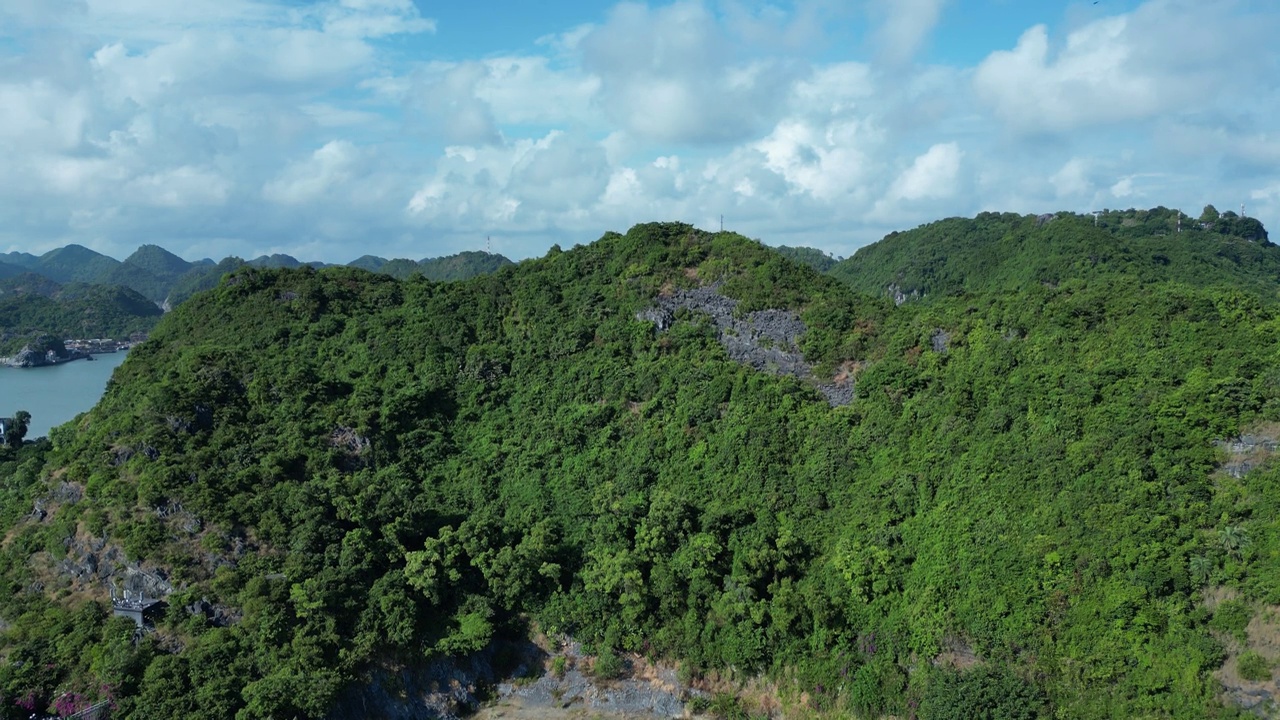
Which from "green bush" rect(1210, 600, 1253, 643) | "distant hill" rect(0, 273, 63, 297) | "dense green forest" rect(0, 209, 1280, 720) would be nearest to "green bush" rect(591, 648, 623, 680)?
"dense green forest" rect(0, 209, 1280, 720)

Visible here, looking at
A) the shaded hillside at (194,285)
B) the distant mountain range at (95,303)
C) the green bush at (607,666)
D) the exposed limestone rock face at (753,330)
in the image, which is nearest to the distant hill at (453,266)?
the distant mountain range at (95,303)

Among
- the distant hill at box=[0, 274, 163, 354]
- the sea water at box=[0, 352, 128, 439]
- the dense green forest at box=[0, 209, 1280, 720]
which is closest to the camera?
the dense green forest at box=[0, 209, 1280, 720]

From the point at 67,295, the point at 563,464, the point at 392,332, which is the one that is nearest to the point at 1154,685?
the point at 563,464

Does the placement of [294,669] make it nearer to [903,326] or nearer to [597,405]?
[597,405]

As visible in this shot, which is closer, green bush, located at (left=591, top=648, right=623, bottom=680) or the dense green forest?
the dense green forest

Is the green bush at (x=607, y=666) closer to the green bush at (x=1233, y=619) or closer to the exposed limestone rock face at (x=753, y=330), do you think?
the exposed limestone rock face at (x=753, y=330)

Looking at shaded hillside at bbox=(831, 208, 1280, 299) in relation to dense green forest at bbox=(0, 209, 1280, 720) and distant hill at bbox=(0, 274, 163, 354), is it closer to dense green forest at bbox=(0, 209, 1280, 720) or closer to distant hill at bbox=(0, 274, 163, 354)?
dense green forest at bbox=(0, 209, 1280, 720)

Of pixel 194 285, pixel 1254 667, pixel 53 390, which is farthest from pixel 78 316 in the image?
pixel 1254 667
